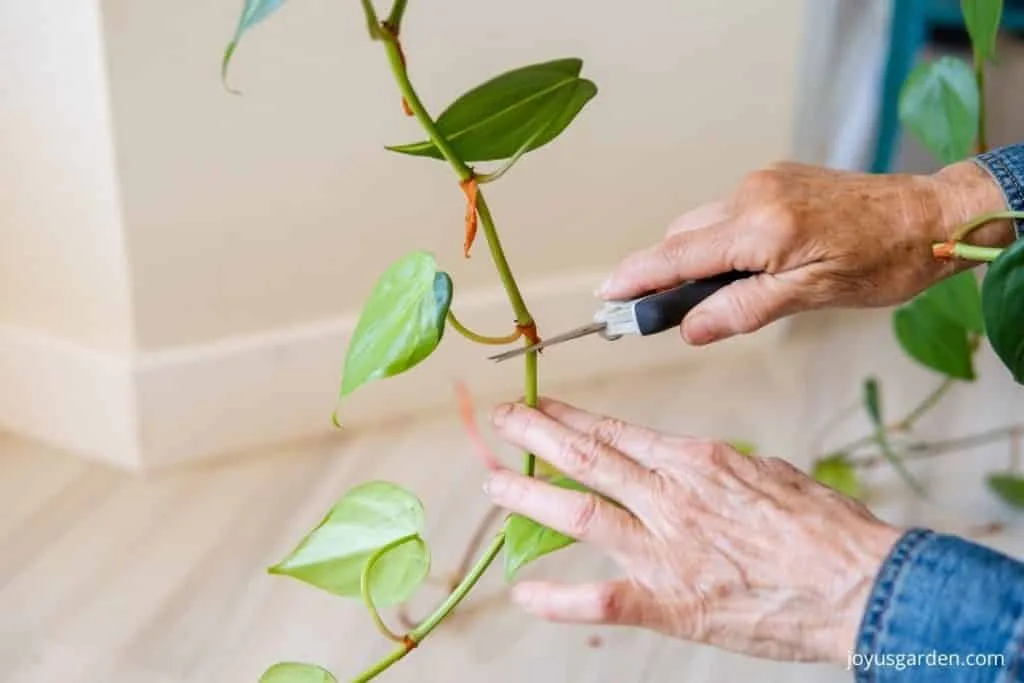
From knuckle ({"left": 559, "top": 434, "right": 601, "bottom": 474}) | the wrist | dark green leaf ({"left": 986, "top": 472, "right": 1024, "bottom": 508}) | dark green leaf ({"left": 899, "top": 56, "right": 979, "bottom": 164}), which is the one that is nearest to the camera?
knuckle ({"left": 559, "top": 434, "right": 601, "bottom": 474})

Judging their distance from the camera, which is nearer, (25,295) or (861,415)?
(25,295)

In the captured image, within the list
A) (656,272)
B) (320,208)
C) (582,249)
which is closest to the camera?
(656,272)

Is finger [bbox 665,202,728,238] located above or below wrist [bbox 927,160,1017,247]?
below

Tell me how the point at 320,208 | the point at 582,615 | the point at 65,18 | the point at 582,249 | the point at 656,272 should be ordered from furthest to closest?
the point at 582,249 → the point at 320,208 → the point at 65,18 → the point at 656,272 → the point at 582,615

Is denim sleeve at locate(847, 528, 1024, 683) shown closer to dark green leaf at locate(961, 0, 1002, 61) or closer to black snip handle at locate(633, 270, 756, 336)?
black snip handle at locate(633, 270, 756, 336)

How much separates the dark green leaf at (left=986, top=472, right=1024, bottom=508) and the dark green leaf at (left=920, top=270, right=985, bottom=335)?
232mm

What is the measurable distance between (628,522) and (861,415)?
0.90 metres

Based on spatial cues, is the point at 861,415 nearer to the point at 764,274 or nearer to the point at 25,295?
the point at 764,274

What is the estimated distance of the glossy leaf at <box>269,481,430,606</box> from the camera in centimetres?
69

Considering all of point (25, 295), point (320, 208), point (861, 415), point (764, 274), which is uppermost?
point (764, 274)

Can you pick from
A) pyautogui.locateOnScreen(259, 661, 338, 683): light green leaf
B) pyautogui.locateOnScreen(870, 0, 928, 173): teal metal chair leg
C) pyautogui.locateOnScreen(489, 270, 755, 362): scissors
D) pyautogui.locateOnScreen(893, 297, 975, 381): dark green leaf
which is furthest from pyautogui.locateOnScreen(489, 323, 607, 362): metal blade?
pyautogui.locateOnScreen(870, 0, 928, 173): teal metal chair leg

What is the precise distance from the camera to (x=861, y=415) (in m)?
1.48

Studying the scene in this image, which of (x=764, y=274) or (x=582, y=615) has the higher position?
(x=764, y=274)

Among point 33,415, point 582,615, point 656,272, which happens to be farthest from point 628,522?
point 33,415
